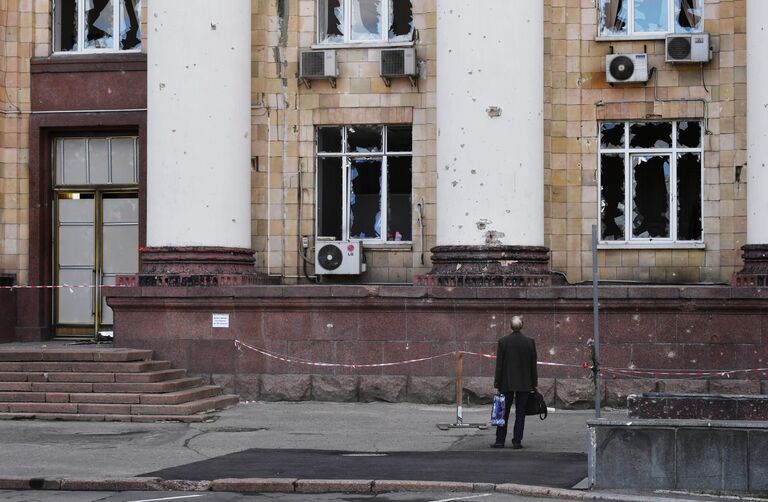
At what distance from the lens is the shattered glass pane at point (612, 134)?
2630 centimetres

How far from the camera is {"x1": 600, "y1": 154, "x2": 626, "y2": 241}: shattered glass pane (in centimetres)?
2633

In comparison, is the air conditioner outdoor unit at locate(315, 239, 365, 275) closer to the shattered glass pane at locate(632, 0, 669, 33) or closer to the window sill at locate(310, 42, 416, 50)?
the window sill at locate(310, 42, 416, 50)

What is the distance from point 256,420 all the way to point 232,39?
7.14 metres

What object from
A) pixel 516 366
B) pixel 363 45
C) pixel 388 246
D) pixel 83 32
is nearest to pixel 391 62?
pixel 363 45

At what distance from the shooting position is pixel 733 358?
2353cm

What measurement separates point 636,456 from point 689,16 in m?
13.4

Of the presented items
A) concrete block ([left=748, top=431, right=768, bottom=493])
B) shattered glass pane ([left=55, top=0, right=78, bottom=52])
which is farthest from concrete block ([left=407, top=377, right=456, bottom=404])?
concrete block ([left=748, top=431, right=768, bottom=493])

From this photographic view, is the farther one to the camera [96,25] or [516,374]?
Result: [96,25]

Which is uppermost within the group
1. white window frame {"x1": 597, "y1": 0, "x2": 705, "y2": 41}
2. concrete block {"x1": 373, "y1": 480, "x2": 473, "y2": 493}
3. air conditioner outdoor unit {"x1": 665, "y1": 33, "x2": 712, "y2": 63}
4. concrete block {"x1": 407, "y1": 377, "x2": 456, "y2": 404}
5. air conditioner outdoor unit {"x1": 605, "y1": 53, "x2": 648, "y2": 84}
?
white window frame {"x1": 597, "y1": 0, "x2": 705, "y2": 41}

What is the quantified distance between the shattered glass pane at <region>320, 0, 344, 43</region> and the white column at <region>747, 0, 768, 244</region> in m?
7.29

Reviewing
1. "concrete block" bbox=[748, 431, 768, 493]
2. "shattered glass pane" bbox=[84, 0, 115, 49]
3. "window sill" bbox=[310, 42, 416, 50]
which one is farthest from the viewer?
"shattered glass pane" bbox=[84, 0, 115, 49]

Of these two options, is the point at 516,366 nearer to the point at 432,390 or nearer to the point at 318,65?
the point at 432,390

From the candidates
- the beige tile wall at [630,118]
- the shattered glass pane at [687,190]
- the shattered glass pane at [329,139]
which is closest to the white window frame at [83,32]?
the shattered glass pane at [329,139]

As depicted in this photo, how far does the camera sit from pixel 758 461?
14305 millimetres
